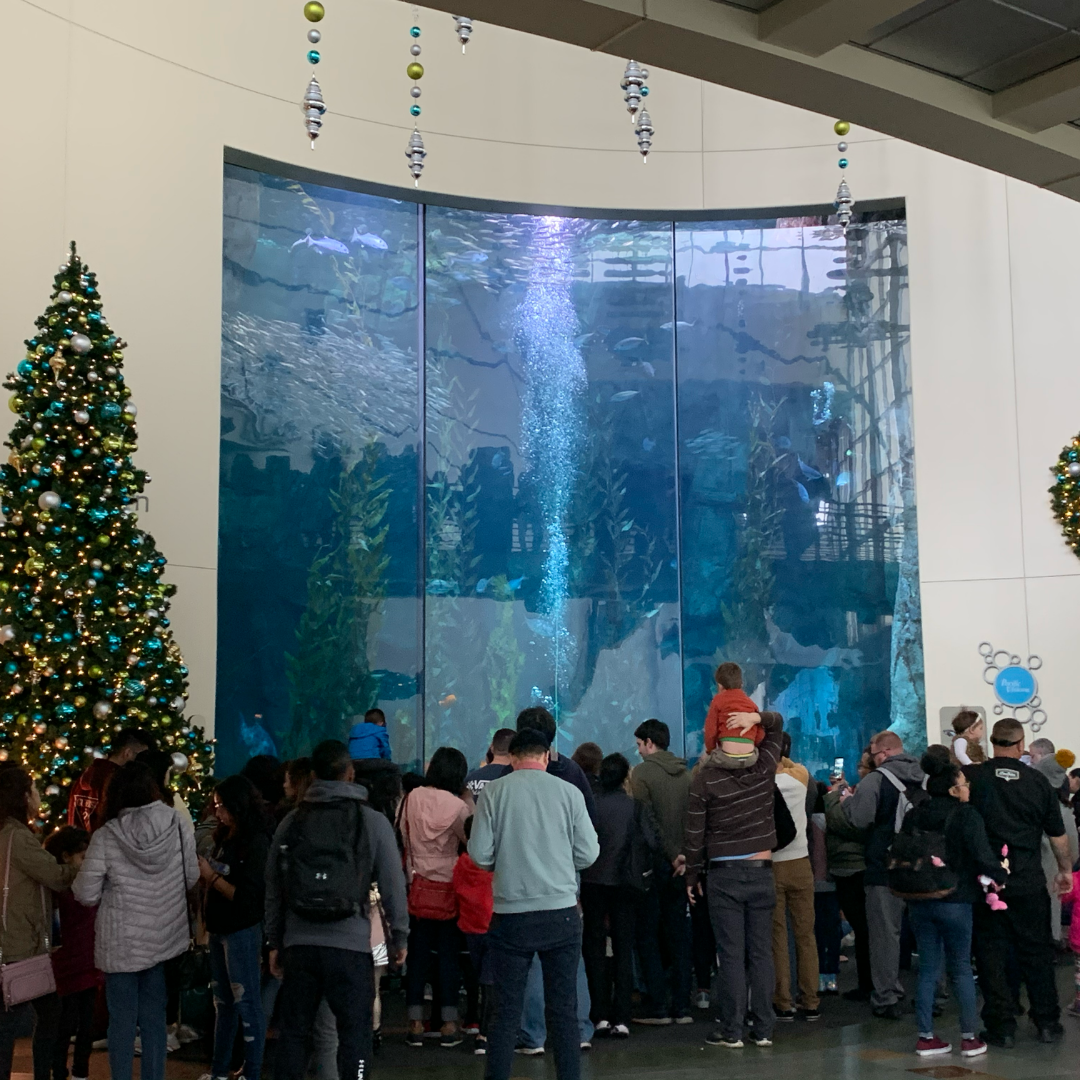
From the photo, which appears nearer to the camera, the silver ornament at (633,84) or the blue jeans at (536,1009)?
the blue jeans at (536,1009)

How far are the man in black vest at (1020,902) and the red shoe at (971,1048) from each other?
0.28m

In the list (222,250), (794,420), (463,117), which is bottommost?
(794,420)

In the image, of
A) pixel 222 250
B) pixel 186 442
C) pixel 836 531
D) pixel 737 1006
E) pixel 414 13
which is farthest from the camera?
pixel 836 531

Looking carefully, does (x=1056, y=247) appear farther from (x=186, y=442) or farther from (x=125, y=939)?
(x=125, y=939)

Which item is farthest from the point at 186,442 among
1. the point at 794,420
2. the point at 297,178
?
the point at 794,420

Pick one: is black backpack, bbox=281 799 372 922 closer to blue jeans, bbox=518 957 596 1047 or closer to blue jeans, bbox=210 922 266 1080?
blue jeans, bbox=210 922 266 1080

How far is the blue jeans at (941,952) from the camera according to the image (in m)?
6.68

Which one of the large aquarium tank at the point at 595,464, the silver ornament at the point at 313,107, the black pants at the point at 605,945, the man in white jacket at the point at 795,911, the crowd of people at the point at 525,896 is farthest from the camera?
the large aquarium tank at the point at 595,464

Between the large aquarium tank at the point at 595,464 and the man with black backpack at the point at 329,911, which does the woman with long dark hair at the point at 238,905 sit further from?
the large aquarium tank at the point at 595,464

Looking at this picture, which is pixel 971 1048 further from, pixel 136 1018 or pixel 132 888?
pixel 132 888

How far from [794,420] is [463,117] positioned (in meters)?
4.55

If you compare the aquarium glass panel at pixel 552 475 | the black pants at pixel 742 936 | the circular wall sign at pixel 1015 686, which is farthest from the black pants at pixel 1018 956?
the aquarium glass panel at pixel 552 475

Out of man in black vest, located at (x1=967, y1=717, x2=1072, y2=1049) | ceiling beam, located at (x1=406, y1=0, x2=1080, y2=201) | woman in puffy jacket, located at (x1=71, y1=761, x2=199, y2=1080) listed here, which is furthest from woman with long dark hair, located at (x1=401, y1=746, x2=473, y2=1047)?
ceiling beam, located at (x1=406, y1=0, x2=1080, y2=201)

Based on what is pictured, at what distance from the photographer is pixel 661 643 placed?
1352 cm
